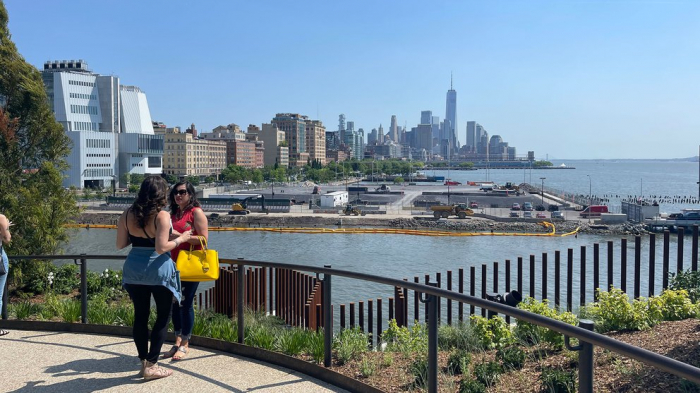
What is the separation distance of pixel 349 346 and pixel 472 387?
1.04 metres

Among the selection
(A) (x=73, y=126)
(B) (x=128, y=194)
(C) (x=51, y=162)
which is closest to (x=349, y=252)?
(C) (x=51, y=162)

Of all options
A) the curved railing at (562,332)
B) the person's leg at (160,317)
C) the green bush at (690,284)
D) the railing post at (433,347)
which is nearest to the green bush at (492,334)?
the curved railing at (562,332)

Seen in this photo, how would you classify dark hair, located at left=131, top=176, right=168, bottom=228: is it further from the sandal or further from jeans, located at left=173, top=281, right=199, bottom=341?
the sandal

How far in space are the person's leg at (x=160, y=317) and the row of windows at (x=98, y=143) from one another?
335 ft

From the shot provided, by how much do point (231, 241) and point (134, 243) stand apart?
47.1m

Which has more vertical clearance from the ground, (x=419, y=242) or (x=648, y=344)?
(x=648, y=344)

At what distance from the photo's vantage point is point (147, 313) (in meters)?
4.36

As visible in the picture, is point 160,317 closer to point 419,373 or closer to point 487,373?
point 419,373

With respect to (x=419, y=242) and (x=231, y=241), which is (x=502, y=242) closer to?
(x=419, y=242)

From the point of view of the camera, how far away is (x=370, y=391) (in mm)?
3934

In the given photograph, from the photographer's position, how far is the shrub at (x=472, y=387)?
3.81 meters

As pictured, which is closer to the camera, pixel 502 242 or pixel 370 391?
pixel 370 391

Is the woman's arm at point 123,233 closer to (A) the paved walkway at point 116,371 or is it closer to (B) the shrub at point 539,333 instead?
(A) the paved walkway at point 116,371

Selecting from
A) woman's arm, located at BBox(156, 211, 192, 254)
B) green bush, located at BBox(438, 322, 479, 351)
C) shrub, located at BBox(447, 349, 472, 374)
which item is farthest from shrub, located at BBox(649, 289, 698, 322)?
woman's arm, located at BBox(156, 211, 192, 254)
